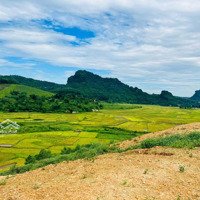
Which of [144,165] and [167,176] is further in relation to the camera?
[144,165]

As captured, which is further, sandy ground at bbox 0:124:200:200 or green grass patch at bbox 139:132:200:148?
green grass patch at bbox 139:132:200:148

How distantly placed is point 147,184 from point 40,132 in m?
106

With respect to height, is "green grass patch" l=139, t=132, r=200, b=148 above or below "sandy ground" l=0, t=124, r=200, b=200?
above

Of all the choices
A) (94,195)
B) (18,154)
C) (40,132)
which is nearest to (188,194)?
(94,195)

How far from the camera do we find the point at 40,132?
125062mm

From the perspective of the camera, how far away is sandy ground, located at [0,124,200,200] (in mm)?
20034

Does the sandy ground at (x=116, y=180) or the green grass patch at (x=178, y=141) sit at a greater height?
the green grass patch at (x=178, y=141)

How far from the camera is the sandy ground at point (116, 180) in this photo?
2003 cm

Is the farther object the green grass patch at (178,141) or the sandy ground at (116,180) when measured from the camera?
the green grass patch at (178,141)

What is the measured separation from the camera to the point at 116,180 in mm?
21953

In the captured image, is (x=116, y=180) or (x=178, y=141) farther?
(x=178, y=141)

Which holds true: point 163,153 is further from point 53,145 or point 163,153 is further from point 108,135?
point 108,135

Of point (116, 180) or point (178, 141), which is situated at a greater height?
point (178, 141)

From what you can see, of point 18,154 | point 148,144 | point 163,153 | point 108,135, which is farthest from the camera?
point 108,135
